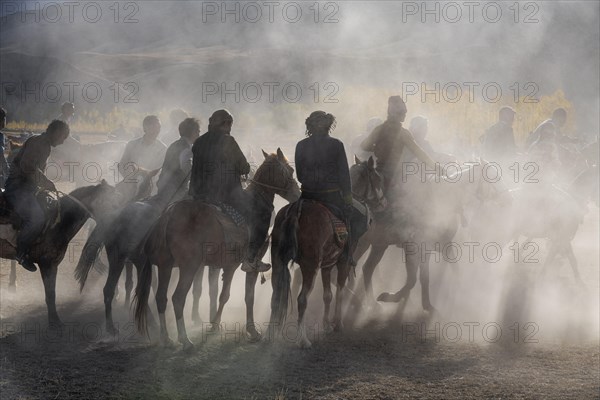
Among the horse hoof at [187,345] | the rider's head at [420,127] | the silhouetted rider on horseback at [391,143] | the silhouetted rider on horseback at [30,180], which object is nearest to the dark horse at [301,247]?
the horse hoof at [187,345]

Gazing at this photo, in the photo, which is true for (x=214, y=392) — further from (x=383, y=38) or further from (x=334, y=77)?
(x=383, y=38)

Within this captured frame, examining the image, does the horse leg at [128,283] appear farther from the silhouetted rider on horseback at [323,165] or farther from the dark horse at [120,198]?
the silhouetted rider on horseback at [323,165]

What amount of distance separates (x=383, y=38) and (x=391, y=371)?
167 metres

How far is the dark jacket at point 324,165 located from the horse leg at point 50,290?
3.72 metres

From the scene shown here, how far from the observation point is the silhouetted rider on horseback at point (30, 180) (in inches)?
418

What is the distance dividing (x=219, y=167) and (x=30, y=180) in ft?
8.85

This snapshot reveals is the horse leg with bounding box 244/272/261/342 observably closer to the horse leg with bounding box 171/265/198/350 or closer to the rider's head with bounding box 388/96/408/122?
the horse leg with bounding box 171/265/198/350

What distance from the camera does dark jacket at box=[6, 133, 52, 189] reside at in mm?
10609

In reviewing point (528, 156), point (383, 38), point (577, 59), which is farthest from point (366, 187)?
point (383, 38)

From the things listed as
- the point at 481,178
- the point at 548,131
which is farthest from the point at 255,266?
the point at 548,131

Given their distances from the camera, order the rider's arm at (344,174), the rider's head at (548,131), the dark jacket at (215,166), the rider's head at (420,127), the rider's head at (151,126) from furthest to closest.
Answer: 1. the rider's head at (548,131)
2. the rider's head at (420,127)
3. the rider's head at (151,126)
4. the rider's arm at (344,174)
5. the dark jacket at (215,166)

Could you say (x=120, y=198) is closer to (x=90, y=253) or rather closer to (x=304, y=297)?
(x=90, y=253)

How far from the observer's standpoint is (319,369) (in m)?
9.32

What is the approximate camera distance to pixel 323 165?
406 inches
